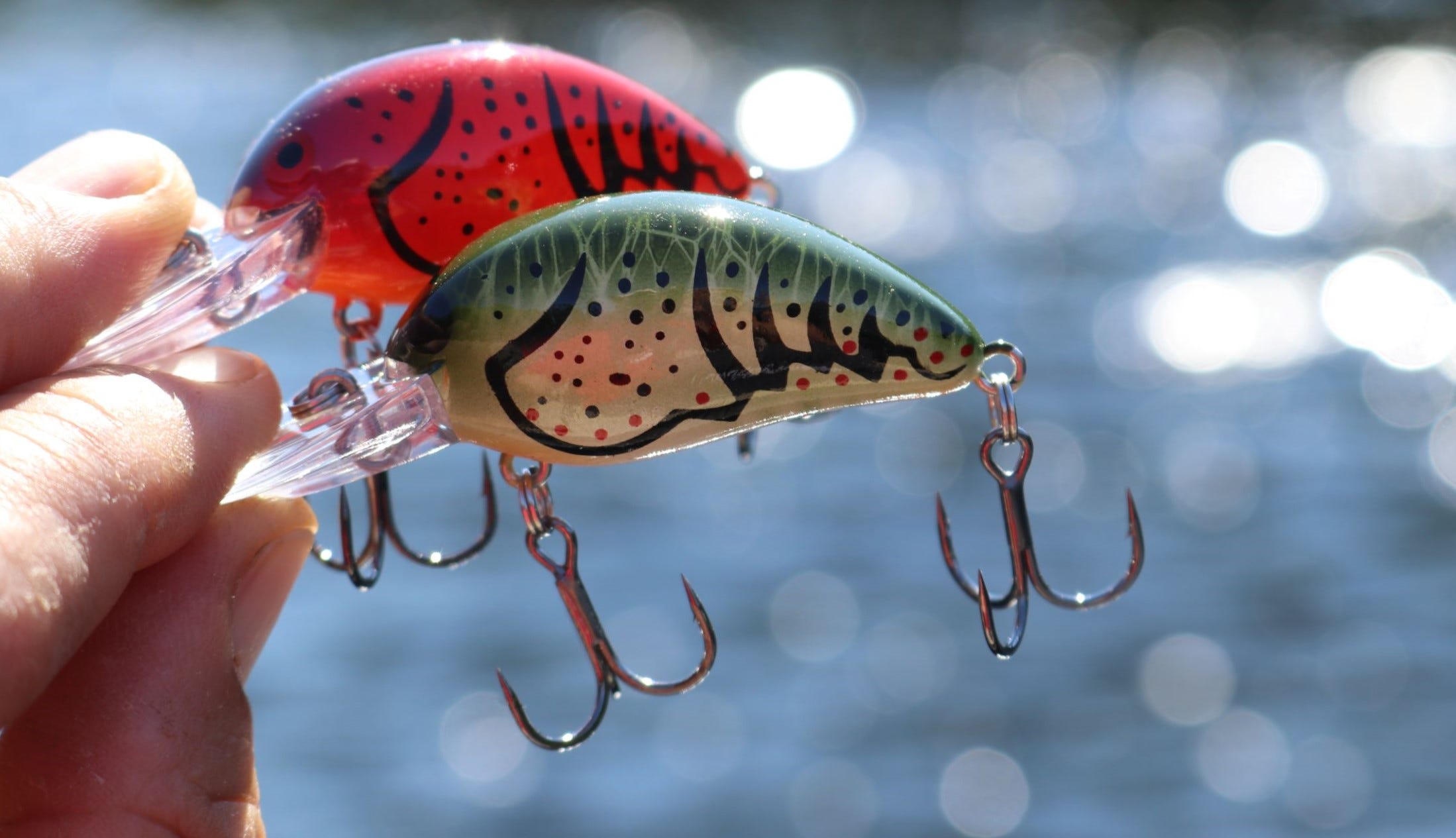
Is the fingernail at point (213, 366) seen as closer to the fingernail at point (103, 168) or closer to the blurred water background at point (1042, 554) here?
the fingernail at point (103, 168)

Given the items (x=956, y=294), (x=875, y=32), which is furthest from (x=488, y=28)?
(x=956, y=294)

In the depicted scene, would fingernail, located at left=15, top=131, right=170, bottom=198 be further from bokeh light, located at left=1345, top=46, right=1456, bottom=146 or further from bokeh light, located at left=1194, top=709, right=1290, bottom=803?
bokeh light, located at left=1345, top=46, right=1456, bottom=146

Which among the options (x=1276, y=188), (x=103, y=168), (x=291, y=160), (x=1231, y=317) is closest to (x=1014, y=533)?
(x=291, y=160)

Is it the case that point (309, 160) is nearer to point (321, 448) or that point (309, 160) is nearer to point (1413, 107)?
point (321, 448)

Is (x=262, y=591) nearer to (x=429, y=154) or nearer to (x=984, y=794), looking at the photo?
(x=429, y=154)

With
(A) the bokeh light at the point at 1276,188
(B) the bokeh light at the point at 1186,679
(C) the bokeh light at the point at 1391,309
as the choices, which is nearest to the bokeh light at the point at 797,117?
(A) the bokeh light at the point at 1276,188
